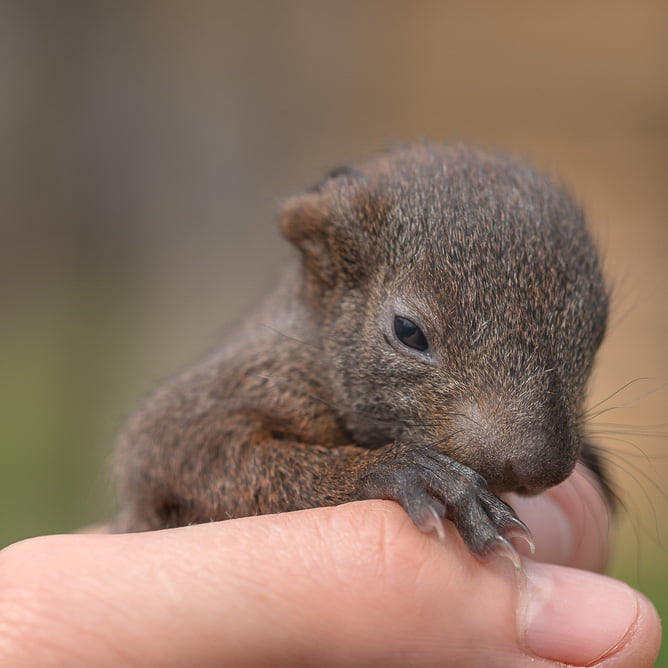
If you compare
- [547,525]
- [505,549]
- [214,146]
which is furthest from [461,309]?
[214,146]

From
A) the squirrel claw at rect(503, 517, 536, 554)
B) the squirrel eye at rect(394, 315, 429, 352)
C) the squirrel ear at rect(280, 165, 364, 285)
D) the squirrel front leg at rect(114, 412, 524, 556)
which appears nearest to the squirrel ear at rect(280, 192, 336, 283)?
the squirrel ear at rect(280, 165, 364, 285)

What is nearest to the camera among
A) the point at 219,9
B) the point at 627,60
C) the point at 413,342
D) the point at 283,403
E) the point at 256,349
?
the point at 413,342

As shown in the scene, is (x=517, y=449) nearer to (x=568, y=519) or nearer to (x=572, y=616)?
(x=572, y=616)

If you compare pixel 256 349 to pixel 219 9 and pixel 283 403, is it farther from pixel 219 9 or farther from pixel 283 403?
pixel 219 9

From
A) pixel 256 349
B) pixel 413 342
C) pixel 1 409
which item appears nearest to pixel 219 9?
pixel 1 409

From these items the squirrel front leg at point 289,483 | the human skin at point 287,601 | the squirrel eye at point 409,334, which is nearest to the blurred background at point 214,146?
the squirrel front leg at point 289,483

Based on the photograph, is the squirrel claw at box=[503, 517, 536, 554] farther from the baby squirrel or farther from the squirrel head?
the squirrel head
